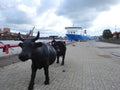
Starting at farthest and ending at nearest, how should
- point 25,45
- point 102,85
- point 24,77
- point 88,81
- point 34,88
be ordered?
point 24,77 < point 88,81 < point 102,85 < point 34,88 < point 25,45

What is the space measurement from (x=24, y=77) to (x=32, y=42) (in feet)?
10.0

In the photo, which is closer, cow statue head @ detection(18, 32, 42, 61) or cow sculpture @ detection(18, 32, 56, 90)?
cow statue head @ detection(18, 32, 42, 61)

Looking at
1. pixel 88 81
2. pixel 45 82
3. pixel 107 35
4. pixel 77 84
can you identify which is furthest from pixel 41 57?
pixel 107 35

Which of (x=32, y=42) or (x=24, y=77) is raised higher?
(x=32, y=42)

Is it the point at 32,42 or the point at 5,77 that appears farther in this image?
the point at 5,77

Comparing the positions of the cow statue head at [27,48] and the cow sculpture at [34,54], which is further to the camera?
the cow sculpture at [34,54]

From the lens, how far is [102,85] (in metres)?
8.62

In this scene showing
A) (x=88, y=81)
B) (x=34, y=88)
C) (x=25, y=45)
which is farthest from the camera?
(x=88, y=81)

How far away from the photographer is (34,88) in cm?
797

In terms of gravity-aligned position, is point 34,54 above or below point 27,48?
below

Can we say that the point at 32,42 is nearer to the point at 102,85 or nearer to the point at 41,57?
the point at 41,57

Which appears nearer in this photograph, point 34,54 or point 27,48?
point 27,48

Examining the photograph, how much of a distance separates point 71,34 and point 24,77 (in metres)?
81.0

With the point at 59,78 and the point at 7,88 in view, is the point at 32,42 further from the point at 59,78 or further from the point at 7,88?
the point at 59,78
